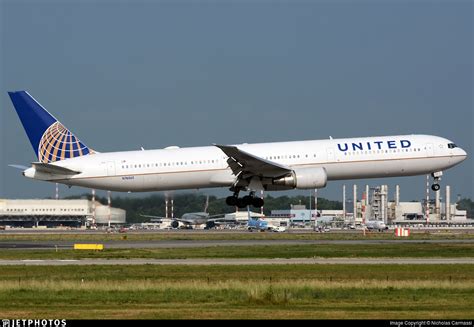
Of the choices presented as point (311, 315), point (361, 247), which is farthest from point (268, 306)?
point (361, 247)

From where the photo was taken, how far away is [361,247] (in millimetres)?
56219

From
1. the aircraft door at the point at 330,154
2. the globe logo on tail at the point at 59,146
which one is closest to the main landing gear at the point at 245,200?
the aircraft door at the point at 330,154

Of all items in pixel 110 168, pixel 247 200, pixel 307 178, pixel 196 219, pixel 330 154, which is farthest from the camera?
pixel 196 219

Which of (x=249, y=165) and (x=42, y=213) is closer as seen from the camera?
(x=249, y=165)

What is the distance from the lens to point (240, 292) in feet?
106

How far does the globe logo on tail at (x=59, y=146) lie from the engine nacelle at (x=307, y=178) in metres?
14.9

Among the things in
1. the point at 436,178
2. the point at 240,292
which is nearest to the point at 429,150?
the point at 436,178

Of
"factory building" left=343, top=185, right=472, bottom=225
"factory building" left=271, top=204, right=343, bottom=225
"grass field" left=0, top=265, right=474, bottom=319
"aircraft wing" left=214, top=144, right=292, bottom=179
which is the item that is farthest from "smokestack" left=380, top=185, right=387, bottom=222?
"grass field" left=0, top=265, right=474, bottom=319

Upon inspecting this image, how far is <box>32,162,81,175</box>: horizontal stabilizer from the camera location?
2494 inches

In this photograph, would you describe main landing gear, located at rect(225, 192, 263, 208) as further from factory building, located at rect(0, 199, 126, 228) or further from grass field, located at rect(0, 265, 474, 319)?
factory building, located at rect(0, 199, 126, 228)

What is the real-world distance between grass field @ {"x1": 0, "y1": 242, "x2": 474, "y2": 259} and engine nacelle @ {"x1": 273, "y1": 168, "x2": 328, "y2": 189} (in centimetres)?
597

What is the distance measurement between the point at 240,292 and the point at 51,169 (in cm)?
3452

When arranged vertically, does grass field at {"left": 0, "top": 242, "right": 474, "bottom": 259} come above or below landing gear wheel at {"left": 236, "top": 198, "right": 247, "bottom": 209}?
below

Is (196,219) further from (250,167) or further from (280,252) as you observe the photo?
(280,252)
